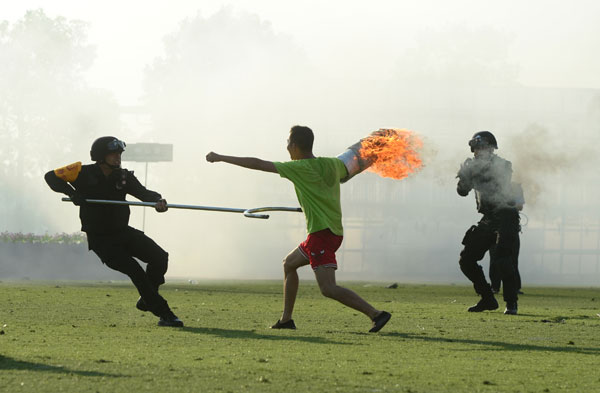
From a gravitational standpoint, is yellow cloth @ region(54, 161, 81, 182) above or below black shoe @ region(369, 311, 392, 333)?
above

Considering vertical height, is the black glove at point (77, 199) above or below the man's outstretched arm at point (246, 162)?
below

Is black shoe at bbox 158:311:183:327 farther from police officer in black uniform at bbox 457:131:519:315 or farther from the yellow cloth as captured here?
police officer in black uniform at bbox 457:131:519:315

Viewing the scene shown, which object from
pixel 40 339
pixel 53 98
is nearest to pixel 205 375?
pixel 40 339

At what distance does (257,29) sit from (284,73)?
330 centimetres

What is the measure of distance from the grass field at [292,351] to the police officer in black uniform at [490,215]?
15.8 inches

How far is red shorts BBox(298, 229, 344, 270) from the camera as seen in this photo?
8.98 metres

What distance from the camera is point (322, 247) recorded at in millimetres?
9000

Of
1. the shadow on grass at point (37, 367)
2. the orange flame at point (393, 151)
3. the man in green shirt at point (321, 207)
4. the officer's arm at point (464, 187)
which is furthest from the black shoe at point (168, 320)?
the officer's arm at point (464, 187)

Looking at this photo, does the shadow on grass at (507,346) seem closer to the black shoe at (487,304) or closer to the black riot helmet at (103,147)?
the black riot helmet at (103,147)

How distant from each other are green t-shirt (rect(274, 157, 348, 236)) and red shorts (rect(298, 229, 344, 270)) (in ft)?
0.17

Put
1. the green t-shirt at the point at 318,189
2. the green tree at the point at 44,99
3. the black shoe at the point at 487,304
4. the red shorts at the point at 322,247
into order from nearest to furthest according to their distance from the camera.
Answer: the green t-shirt at the point at 318,189 < the red shorts at the point at 322,247 < the black shoe at the point at 487,304 < the green tree at the point at 44,99

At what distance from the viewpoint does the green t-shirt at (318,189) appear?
8875mm

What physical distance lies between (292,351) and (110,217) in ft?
9.31

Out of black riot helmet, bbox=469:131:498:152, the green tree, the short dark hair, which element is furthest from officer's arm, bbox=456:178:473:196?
the green tree
